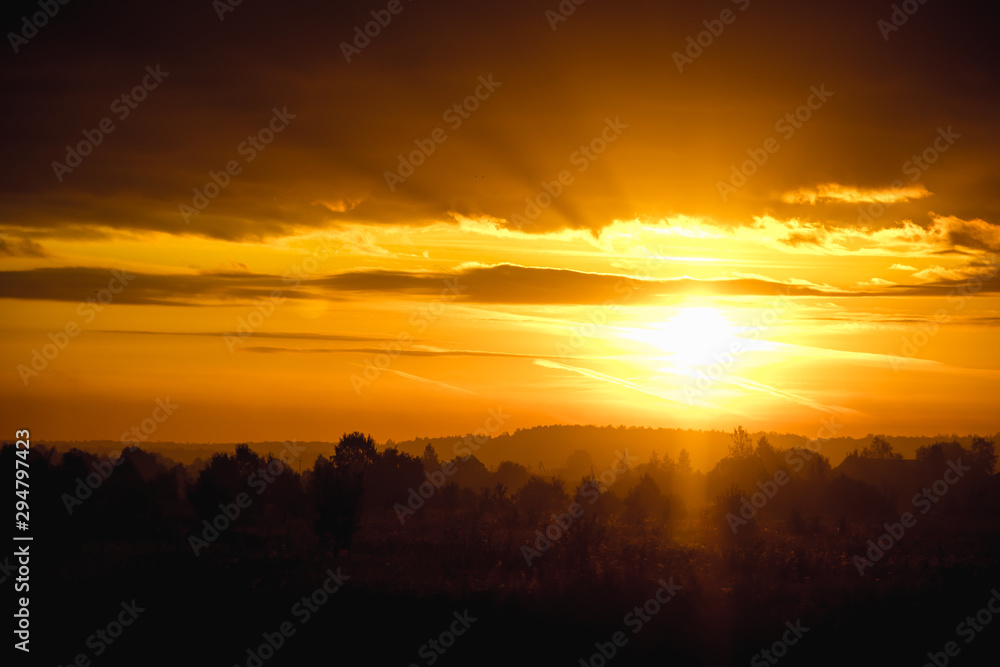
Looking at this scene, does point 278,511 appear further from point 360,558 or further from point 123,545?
point 360,558

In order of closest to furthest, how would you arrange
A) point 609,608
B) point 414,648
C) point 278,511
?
point 414,648 < point 609,608 < point 278,511

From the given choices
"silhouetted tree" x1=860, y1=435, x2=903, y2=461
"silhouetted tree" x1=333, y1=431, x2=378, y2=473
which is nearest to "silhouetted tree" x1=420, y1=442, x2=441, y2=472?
"silhouetted tree" x1=333, y1=431, x2=378, y2=473

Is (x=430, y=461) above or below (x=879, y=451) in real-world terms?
below

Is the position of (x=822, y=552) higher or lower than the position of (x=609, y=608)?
higher

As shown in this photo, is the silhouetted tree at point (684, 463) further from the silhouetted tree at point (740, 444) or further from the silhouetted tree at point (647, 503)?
the silhouetted tree at point (647, 503)

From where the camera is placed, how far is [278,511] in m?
61.0

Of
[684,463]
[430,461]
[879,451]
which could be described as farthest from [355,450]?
[879,451]

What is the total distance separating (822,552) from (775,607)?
1451 centimetres

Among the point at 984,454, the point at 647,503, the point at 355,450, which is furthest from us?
the point at 984,454

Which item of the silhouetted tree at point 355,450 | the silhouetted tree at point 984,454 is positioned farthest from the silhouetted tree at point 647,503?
the silhouetted tree at point 984,454

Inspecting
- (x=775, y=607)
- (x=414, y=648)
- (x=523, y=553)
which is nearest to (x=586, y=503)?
(x=523, y=553)

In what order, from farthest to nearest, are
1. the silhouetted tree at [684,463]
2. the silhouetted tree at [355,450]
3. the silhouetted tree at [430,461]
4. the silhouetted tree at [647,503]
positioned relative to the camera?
the silhouetted tree at [684,463]
the silhouetted tree at [430,461]
the silhouetted tree at [355,450]
the silhouetted tree at [647,503]

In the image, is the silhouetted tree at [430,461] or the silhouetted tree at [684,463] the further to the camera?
the silhouetted tree at [684,463]

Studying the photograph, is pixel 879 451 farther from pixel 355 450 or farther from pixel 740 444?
pixel 355 450
